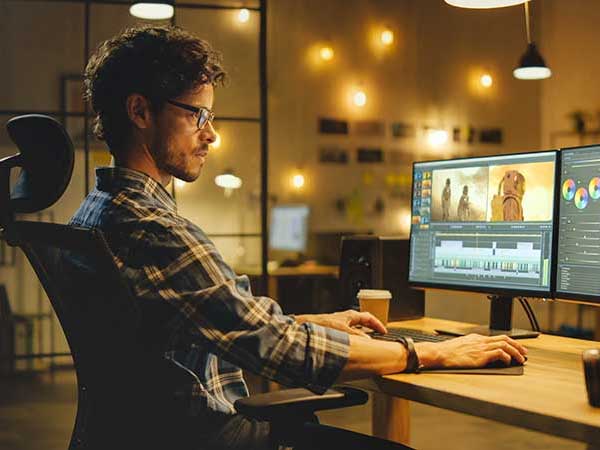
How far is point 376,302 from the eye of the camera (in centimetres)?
233

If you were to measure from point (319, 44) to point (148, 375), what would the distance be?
6.39 metres

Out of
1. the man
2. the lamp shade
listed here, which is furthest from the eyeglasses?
the lamp shade

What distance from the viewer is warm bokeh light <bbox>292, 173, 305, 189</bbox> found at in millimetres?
7438

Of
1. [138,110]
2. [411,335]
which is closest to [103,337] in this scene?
[138,110]

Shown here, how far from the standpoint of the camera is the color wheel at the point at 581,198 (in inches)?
80.0

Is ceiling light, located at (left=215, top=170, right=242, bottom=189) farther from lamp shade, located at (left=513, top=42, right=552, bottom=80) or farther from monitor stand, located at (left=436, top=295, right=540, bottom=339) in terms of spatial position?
monitor stand, located at (left=436, top=295, right=540, bottom=339)

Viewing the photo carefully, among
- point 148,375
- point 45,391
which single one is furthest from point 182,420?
point 45,391

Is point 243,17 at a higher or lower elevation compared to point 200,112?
higher

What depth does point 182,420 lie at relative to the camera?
1.54 meters

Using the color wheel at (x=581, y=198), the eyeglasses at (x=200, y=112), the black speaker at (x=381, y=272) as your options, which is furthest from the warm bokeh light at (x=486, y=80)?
the eyeglasses at (x=200, y=112)

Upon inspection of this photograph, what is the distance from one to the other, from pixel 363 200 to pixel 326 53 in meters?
1.31

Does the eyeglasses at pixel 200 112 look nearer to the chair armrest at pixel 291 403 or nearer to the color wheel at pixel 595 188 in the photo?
the chair armrest at pixel 291 403

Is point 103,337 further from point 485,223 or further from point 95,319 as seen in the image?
point 485,223

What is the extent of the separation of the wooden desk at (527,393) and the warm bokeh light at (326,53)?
228 inches
